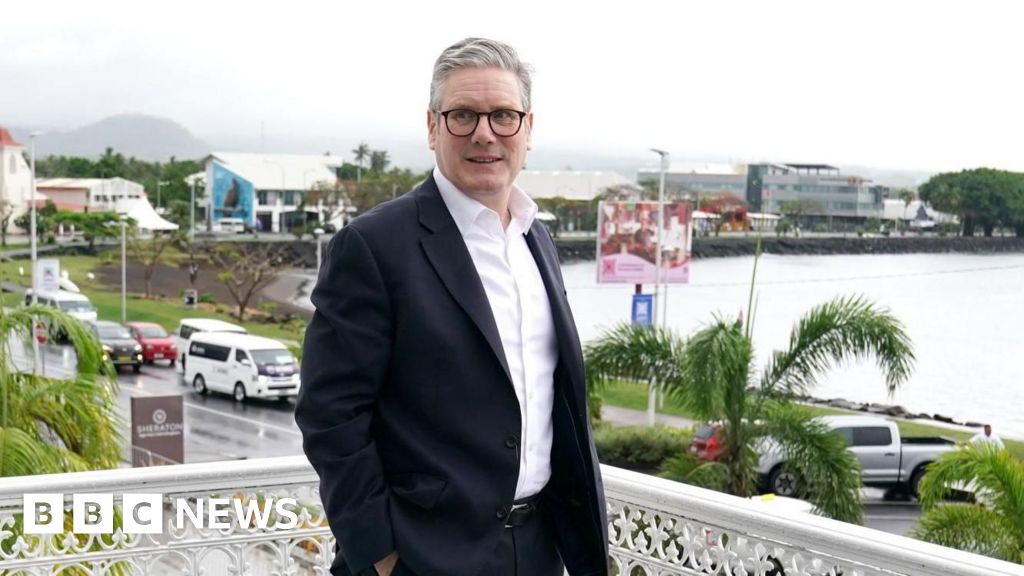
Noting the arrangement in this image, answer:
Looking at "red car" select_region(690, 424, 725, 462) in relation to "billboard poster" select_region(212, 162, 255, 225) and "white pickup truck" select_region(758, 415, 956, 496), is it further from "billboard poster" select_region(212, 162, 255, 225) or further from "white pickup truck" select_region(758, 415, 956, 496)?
"billboard poster" select_region(212, 162, 255, 225)

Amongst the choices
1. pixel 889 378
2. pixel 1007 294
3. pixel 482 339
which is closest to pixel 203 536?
pixel 482 339

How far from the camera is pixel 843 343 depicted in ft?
26.9

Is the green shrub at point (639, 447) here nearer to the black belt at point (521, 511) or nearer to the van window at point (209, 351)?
the van window at point (209, 351)

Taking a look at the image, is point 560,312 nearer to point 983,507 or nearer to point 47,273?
point 983,507

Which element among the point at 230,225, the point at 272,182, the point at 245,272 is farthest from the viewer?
the point at 272,182

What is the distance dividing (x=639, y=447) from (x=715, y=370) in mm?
8483

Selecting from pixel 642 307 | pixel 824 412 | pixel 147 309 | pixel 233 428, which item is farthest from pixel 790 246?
pixel 233 428

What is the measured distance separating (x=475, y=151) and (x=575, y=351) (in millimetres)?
406

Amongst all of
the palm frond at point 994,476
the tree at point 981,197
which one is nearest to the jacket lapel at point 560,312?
the palm frond at point 994,476

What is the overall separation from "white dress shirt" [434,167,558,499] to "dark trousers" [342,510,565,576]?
67 millimetres

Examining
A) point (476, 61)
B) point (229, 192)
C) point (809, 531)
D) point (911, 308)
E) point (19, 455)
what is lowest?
point (911, 308)

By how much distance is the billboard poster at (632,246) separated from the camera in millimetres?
26453

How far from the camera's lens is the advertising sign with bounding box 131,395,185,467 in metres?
13.4

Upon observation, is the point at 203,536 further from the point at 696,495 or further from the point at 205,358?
the point at 205,358
